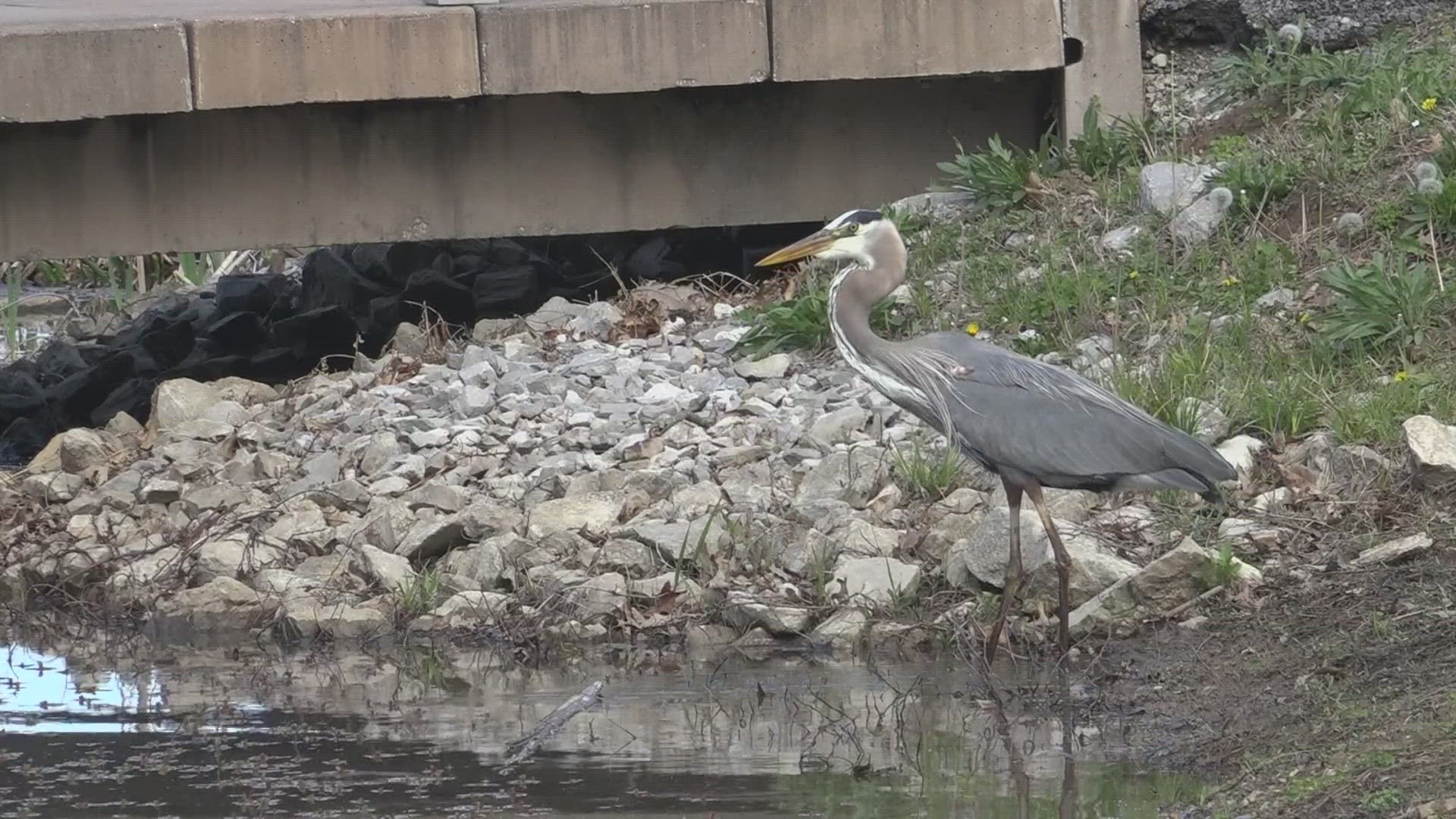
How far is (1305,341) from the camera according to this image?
8.59 meters

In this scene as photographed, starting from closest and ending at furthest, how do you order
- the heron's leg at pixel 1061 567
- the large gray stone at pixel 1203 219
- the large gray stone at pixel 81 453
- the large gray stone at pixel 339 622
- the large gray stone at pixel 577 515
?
the heron's leg at pixel 1061 567
the large gray stone at pixel 339 622
the large gray stone at pixel 577 515
the large gray stone at pixel 1203 219
the large gray stone at pixel 81 453

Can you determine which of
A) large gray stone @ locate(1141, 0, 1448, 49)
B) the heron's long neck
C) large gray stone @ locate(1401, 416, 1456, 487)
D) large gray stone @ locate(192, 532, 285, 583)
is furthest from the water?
large gray stone @ locate(1141, 0, 1448, 49)

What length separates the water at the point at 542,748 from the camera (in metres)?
5.17

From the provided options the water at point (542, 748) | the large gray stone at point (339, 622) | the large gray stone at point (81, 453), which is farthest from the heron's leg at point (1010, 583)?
the large gray stone at point (81, 453)

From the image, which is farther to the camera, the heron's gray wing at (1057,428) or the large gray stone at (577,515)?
the large gray stone at (577,515)


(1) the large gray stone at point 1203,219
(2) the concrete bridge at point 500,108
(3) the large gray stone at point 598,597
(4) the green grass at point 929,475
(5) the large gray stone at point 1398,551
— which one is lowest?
(3) the large gray stone at point 598,597

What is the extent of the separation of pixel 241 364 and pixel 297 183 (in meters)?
2.29

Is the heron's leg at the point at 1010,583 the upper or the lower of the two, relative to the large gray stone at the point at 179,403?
lower

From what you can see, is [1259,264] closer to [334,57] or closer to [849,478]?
[849,478]

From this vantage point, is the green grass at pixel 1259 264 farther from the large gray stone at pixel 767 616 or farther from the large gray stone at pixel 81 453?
the large gray stone at pixel 81 453

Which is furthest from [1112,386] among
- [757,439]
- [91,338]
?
[91,338]

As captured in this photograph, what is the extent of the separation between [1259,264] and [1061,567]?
10.6 ft

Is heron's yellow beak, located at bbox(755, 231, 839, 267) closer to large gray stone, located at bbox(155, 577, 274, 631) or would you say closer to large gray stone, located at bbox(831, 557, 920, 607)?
large gray stone, located at bbox(831, 557, 920, 607)

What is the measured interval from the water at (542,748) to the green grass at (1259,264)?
2.30 metres
